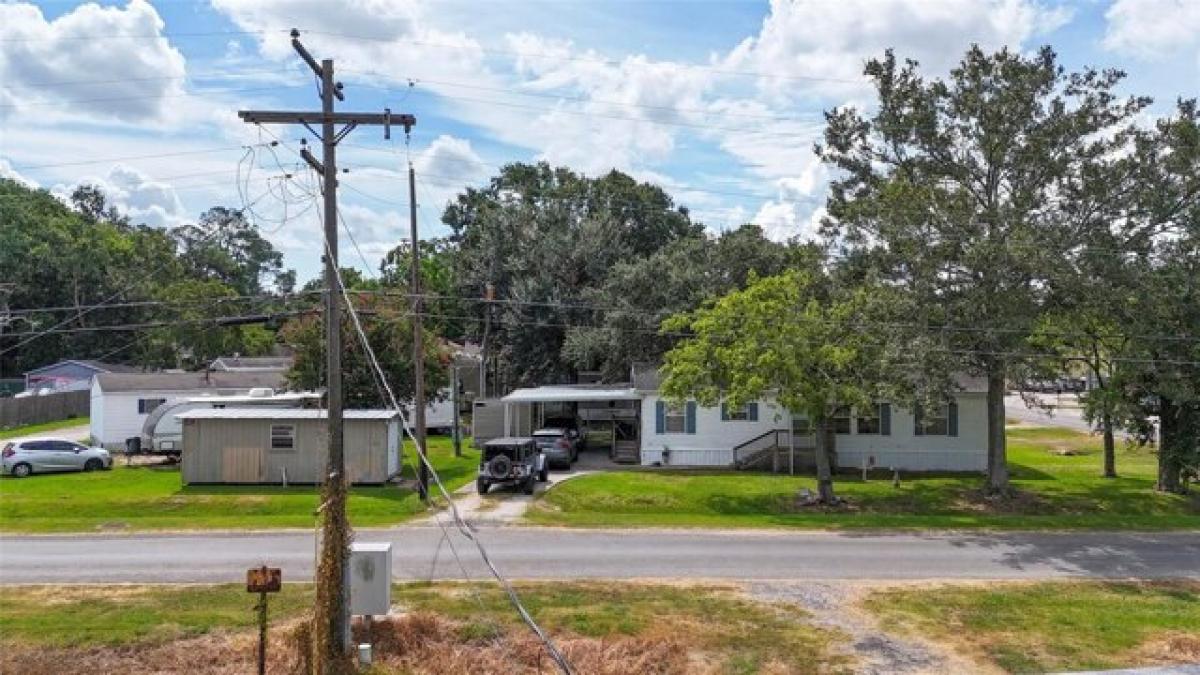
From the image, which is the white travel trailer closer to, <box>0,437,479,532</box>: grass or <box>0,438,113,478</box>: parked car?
<box>0,438,113,478</box>: parked car

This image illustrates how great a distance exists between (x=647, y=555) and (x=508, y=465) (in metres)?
9.44

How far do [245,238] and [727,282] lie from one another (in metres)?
134

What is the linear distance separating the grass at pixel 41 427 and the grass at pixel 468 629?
36741mm

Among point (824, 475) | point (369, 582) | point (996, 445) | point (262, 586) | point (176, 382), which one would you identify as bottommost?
point (369, 582)

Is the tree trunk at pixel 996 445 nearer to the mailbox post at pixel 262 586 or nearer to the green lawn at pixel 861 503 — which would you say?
the green lawn at pixel 861 503

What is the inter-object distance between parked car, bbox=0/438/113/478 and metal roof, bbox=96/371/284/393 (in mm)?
6094

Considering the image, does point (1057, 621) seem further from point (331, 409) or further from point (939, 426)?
point (939, 426)

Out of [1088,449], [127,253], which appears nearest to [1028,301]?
[1088,449]

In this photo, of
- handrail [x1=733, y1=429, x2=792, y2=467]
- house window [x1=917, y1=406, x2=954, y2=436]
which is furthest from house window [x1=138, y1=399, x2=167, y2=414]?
house window [x1=917, y1=406, x2=954, y2=436]

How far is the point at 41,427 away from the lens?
54.2 metres

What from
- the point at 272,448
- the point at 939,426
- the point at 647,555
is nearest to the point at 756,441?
the point at 939,426

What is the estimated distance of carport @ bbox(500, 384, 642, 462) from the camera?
39094 millimetres

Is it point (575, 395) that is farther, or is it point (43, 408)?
point (43, 408)

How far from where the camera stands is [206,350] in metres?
70.8
